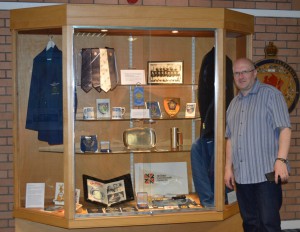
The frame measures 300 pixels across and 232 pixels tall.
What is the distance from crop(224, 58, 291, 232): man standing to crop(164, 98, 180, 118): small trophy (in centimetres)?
65

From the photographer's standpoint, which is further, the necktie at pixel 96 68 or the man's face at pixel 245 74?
the necktie at pixel 96 68

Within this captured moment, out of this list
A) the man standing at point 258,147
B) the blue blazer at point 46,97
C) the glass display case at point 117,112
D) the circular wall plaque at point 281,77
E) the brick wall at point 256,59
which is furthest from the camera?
the circular wall plaque at point 281,77

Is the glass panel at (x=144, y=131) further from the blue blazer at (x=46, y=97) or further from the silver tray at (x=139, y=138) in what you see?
the blue blazer at (x=46, y=97)

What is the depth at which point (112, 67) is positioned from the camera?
405cm

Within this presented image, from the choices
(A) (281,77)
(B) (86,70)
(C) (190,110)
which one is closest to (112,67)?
(B) (86,70)

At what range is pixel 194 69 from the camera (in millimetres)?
4137

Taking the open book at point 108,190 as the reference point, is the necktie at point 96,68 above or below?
above

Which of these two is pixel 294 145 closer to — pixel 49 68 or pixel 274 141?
pixel 274 141

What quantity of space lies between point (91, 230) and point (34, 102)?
1.12m

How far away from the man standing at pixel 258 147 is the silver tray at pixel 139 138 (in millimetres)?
757

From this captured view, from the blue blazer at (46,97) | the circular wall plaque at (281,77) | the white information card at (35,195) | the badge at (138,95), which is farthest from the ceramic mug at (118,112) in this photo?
the circular wall plaque at (281,77)

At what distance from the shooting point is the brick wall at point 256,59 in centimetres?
443

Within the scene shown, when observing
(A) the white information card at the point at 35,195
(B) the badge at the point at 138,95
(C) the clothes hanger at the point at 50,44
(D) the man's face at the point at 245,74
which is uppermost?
(C) the clothes hanger at the point at 50,44

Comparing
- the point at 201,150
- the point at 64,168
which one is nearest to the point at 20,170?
the point at 64,168
